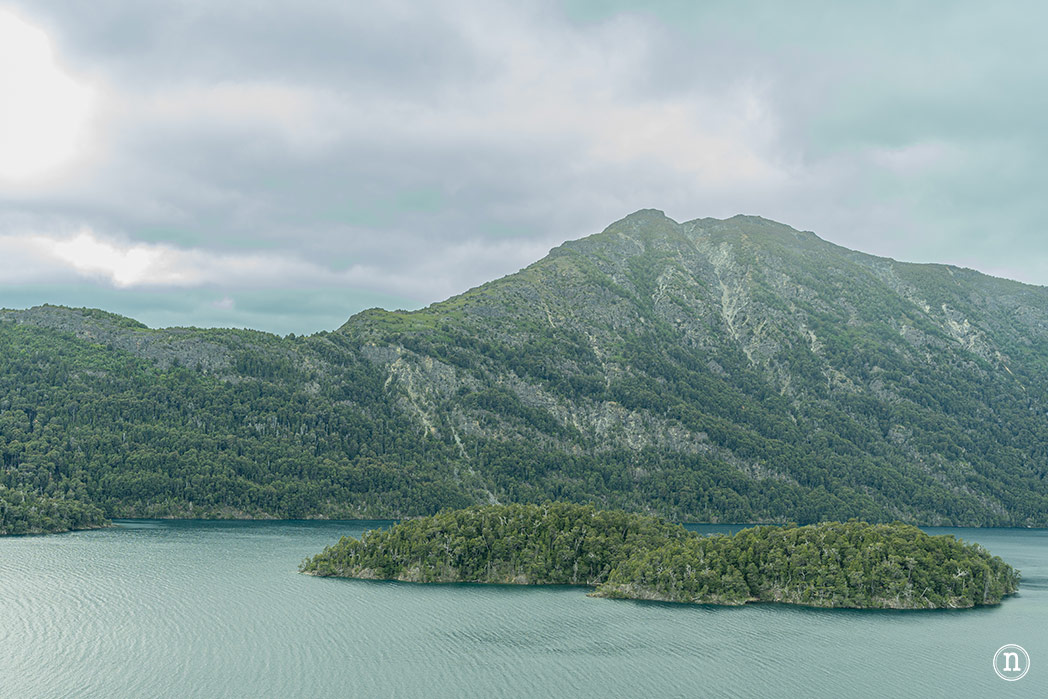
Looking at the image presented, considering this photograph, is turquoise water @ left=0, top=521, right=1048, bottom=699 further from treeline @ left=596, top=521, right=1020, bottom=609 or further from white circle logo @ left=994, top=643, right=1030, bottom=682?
treeline @ left=596, top=521, right=1020, bottom=609

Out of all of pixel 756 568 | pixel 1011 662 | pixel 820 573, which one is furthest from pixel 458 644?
pixel 820 573

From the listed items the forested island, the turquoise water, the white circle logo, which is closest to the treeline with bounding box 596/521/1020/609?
the forested island

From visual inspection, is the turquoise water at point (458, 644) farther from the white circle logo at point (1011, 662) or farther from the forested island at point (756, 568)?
the forested island at point (756, 568)

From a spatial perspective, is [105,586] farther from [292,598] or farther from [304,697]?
[304,697]

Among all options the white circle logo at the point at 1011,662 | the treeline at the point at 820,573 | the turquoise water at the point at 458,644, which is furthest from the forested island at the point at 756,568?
the white circle logo at the point at 1011,662

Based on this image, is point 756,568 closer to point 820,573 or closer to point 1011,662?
point 820,573

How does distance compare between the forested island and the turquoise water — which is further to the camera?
the forested island
